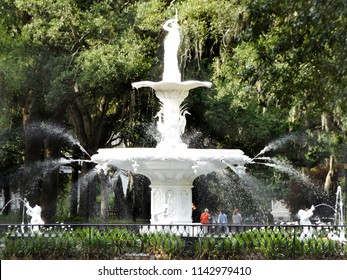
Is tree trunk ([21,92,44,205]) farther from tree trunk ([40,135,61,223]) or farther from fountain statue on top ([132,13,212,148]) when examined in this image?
fountain statue on top ([132,13,212,148])

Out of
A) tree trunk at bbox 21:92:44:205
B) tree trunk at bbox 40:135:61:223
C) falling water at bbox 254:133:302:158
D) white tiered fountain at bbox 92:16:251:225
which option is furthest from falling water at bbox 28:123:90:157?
white tiered fountain at bbox 92:16:251:225

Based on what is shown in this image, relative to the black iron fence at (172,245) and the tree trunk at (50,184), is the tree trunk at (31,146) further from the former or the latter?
the black iron fence at (172,245)

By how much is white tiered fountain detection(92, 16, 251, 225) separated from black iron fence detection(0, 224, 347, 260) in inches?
69.9

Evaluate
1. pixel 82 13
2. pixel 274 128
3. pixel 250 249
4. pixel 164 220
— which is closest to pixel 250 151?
pixel 274 128

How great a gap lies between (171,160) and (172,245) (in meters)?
2.33

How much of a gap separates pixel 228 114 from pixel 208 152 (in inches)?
477

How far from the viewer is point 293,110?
26.1 metres

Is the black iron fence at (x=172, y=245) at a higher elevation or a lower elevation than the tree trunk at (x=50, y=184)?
lower

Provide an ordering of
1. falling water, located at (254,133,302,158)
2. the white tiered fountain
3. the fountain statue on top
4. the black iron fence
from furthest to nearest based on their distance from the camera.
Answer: falling water, located at (254,133,302,158) → the fountain statue on top → the white tiered fountain → the black iron fence

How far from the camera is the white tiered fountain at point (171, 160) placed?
17.4m

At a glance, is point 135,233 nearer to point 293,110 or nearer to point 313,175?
point 293,110

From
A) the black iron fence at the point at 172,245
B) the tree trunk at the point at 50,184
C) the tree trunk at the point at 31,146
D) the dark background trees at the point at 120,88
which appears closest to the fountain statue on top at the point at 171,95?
the black iron fence at the point at 172,245

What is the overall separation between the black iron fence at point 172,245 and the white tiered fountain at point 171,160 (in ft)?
5.82

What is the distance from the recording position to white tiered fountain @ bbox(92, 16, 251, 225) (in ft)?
57.2
